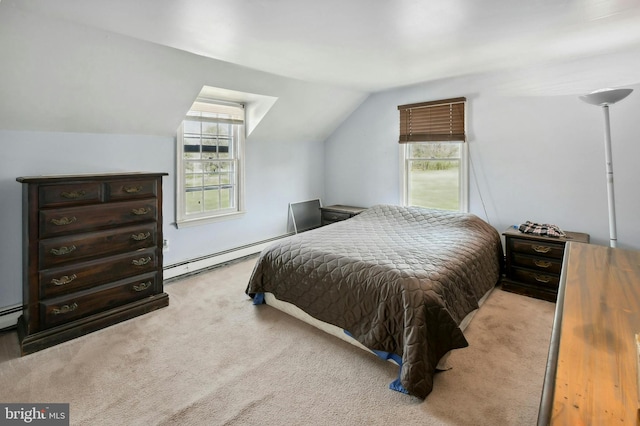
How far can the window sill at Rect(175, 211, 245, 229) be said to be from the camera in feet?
12.2

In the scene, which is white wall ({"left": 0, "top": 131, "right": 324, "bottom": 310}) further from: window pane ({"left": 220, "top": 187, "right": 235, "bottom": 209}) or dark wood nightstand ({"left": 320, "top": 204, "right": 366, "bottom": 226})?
dark wood nightstand ({"left": 320, "top": 204, "right": 366, "bottom": 226})

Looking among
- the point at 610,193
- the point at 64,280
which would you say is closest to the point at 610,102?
the point at 610,193

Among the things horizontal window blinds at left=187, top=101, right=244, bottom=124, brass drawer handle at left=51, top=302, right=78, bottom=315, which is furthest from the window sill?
brass drawer handle at left=51, top=302, right=78, bottom=315

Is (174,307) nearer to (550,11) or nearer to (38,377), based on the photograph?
(38,377)

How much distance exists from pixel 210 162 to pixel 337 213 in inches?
74.3

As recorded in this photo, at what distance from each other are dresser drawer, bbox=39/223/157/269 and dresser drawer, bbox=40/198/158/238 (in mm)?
56

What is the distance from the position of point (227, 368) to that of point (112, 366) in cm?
74

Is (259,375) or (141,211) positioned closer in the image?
(259,375)

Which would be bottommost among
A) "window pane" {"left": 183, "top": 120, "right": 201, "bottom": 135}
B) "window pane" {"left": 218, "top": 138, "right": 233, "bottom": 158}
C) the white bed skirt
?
the white bed skirt

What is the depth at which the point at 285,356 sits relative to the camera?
2.25 m

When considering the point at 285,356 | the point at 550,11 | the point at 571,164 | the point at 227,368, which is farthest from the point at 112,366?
the point at 571,164

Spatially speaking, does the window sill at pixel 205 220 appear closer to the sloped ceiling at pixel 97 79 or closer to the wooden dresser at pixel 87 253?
the wooden dresser at pixel 87 253

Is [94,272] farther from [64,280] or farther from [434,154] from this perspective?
[434,154]

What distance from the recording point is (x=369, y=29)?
7.70 ft
